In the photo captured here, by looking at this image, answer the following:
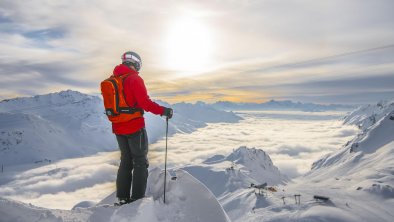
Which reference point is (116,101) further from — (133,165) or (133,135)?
(133,165)

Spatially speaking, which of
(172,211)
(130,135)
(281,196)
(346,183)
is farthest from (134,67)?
(346,183)

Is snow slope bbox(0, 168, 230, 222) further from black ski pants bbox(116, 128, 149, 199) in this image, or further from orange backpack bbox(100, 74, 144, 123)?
orange backpack bbox(100, 74, 144, 123)

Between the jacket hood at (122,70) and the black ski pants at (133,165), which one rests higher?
the jacket hood at (122,70)

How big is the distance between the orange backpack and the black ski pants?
538mm

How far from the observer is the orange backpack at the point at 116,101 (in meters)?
8.00

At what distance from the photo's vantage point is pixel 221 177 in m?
200

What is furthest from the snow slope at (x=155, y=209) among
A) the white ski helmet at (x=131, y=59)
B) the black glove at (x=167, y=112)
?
the white ski helmet at (x=131, y=59)

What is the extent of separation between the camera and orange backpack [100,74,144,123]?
8000 mm

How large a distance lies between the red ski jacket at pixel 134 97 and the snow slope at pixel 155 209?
1.58 m

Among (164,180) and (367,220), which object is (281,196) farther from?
(164,180)

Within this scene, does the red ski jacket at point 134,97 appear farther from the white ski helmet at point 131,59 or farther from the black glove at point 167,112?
the white ski helmet at point 131,59

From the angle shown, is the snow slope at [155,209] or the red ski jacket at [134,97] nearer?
the snow slope at [155,209]

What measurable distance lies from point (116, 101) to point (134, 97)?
1.39 ft

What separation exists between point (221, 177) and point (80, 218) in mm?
196873
